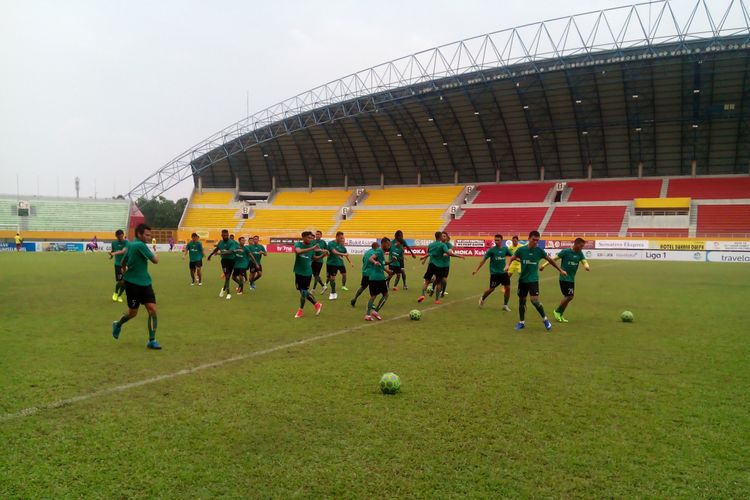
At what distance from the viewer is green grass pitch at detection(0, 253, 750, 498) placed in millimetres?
3984

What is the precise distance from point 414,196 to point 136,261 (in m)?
53.5

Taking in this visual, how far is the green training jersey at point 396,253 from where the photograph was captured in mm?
16253

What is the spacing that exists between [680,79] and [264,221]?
150 ft

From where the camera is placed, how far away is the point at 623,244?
4062 centimetres

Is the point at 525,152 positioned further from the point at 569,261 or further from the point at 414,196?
the point at 569,261

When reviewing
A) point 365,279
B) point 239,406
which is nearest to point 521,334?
point 365,279

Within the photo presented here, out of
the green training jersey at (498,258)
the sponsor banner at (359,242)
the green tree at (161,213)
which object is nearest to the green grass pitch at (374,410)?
the green training jersey at (498,258)

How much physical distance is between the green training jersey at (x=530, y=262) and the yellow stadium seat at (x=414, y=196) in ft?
155

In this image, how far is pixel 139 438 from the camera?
472 cm

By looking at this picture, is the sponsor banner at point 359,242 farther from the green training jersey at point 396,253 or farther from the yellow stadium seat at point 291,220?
the green training jersey at point 396,253

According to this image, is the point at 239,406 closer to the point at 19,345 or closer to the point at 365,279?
the point at 19,345

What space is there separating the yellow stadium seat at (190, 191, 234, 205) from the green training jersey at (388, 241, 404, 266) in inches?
2211

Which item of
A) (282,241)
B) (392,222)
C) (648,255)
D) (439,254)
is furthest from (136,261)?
(392,222)

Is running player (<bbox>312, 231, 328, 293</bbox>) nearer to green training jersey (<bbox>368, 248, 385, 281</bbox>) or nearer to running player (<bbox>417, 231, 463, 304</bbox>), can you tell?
green training jersey (<bbox>368, 248, 385, 281</bbox>)
